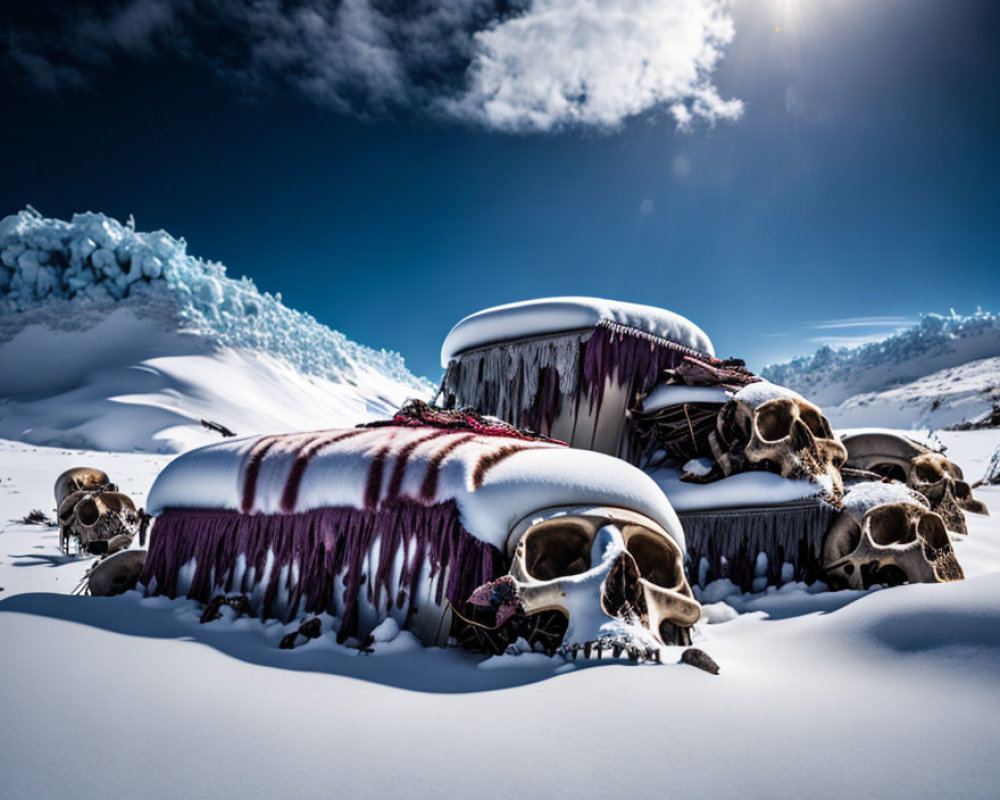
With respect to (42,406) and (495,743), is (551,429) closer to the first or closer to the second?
(495,743)

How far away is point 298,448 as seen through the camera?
93.7 inches

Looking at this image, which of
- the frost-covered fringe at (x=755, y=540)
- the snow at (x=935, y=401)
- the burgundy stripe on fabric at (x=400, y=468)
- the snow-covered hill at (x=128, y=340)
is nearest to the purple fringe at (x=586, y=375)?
the frost-covered fringe at (x=755, y=540)

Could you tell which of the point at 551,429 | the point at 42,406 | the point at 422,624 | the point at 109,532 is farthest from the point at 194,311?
the point at 422,624

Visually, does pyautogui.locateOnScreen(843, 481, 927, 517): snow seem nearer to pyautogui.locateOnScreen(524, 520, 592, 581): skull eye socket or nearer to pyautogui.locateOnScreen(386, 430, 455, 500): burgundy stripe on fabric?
pyautogui.locateOnScreen(524, 520, 592, 581): skull eye socket

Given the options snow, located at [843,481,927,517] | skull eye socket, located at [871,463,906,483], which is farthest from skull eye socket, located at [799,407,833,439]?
skull eye socket, located at [871,463,906,483]

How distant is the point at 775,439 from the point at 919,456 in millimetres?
1991

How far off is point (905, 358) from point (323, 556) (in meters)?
45.1

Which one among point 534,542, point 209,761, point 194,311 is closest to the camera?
point 209,761

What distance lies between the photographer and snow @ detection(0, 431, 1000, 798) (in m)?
0.91

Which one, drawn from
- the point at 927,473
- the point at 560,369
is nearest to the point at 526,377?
the point at 560,369

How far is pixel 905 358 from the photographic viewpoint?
3678 centimetres

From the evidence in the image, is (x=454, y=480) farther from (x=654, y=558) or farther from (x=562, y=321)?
(x=562, y=321)

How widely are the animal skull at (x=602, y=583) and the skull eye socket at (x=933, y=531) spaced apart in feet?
5.77

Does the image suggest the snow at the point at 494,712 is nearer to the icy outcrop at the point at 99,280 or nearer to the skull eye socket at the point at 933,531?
the skull eye socket at the point at 933,531
